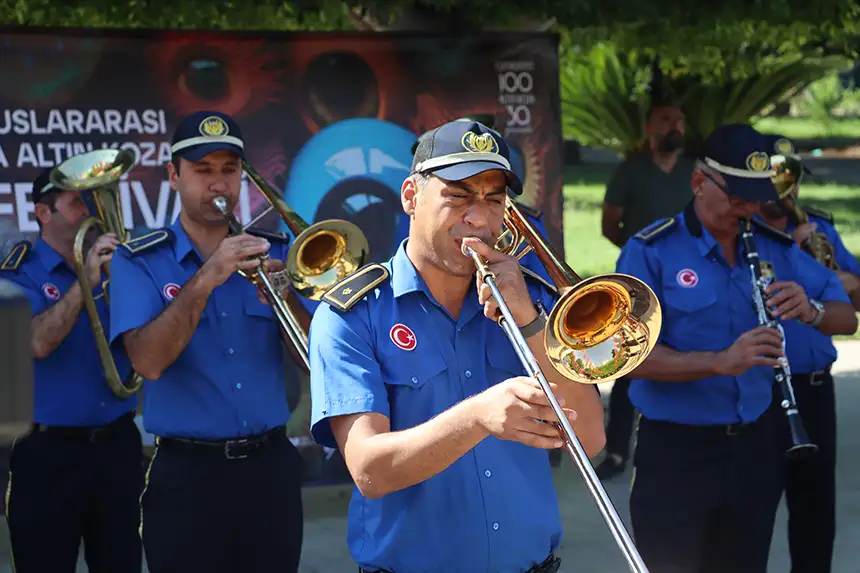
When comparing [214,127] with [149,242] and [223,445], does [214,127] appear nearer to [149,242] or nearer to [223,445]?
[149,242]

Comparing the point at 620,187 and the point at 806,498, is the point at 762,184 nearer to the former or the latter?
the point at 806,498

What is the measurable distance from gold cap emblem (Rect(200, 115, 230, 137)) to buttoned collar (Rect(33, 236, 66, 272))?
1112 mm

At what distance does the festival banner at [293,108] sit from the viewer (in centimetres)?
653

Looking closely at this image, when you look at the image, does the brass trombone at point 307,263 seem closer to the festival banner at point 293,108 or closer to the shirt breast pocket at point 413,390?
the shirt breast pocket at point 413,390

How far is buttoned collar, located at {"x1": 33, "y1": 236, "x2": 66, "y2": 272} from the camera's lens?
5.28 metres

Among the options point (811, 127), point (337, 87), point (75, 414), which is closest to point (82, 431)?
point (75, 414)

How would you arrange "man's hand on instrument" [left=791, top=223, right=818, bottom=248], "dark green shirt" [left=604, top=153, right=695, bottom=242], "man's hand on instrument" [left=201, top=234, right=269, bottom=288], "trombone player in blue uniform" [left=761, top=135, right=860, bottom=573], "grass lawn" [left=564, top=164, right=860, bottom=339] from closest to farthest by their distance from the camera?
"man's hand on instrument" [left=201, top=234, right=269, bottom=288]
"trombone player in blue uniform" [left=761, top=135, right=860, bottom=573]
"man's hand on instrument" [left=791, top=223, right=818, bottom=248]
"dark green shirt" [left=604, top=153, right=695, bottom=242]
"grass lawn" [left=564, top=164, right=860, bottom=339]

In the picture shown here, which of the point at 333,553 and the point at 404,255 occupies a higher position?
the point at 404,255

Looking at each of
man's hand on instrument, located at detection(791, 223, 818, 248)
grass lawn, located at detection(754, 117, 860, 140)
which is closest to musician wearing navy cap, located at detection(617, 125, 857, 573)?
man's hand on instrument, located at detection(791, 223, 818, 248)

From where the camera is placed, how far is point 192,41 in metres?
6.71

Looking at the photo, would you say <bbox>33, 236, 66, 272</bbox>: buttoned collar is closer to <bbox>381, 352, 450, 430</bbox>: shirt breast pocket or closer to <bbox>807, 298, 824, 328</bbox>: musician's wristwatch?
<bbox>381, 352, 450, 430</bbox>: shirt breast pocket

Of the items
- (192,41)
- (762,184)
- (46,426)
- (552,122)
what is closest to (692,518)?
(762,184)

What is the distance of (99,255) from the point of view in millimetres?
4996

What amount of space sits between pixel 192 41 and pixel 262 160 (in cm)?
69
